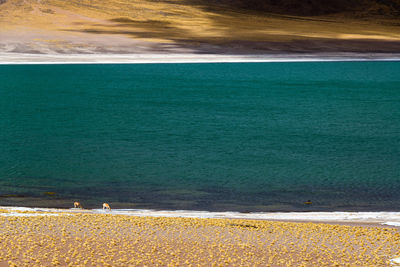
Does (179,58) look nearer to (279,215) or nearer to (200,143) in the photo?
(200,143)

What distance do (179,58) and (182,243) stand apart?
49.2 m

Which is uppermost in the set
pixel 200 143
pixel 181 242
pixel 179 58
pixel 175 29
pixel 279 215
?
pixel 181 242

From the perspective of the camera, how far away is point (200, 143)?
2242cm

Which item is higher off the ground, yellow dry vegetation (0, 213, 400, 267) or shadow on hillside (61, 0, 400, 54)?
yellow dry vegetation (0, 213, 400, 267)

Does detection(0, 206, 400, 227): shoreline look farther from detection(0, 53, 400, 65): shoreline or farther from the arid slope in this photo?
the arid slope

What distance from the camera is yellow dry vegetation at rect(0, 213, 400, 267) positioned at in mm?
9102

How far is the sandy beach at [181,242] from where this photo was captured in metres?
9.11

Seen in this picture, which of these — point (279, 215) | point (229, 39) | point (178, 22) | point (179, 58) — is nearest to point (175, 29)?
point (178, 22)

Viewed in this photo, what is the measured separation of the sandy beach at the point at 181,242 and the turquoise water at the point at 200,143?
341cm

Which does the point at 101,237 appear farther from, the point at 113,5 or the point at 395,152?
the point at 113,5

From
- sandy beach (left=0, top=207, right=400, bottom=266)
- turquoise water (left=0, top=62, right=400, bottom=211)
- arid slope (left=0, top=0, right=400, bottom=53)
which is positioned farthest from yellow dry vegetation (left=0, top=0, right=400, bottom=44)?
sandy beach (left=0, top=207, right=400, bottom=266)

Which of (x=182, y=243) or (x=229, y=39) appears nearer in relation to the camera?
(x=182, y=243)

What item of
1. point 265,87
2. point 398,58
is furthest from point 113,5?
point 265,87

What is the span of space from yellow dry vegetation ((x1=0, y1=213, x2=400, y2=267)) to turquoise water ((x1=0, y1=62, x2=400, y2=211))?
3480 millimetres
